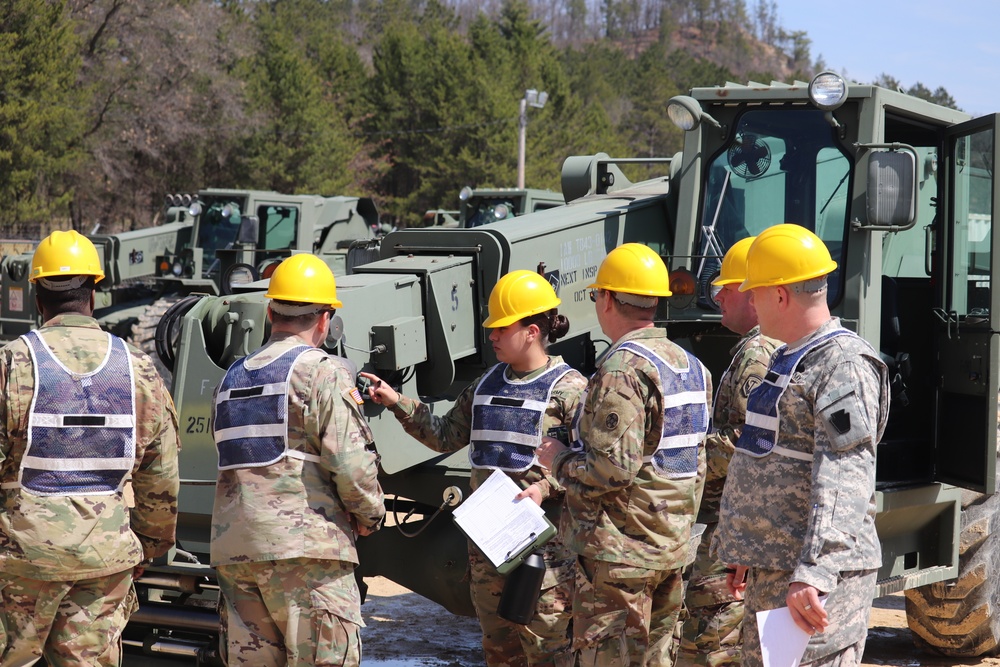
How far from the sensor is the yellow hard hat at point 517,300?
477cm

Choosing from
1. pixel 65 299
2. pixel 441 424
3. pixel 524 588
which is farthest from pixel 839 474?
pixel 65 299

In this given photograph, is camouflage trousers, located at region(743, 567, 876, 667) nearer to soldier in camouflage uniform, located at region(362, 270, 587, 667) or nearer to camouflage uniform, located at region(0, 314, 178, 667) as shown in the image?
soldier in camouflage uniform, located at region(362, 270, 587, 667)

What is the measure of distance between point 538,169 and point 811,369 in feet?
125

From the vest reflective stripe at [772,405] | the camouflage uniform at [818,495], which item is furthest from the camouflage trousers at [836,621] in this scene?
the vest reflective stripe at [772,405]

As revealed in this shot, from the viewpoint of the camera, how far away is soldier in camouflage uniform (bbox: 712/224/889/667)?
3240mm

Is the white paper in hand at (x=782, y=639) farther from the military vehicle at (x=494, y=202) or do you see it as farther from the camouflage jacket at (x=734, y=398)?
the military vehicle at (x=494, y=202)

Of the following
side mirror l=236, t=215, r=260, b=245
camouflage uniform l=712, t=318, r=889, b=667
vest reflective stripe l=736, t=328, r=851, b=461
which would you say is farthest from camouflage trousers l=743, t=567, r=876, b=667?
side mirror l=236, t=215, r=260, b=245

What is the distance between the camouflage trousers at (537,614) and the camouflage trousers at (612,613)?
57cm

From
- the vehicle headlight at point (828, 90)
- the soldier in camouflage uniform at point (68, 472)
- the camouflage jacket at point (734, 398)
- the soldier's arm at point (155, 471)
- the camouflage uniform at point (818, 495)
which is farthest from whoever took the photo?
the vehicle headlight at point (828, 90)

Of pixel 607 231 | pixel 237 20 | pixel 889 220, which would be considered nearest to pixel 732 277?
pixel 889 220

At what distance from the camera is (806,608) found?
10.4ft

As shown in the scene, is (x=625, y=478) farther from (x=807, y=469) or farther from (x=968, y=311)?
(x=968, y=311)

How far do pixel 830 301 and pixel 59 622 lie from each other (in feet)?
12.4

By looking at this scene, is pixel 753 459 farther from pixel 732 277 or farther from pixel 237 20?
pixel 237 20
